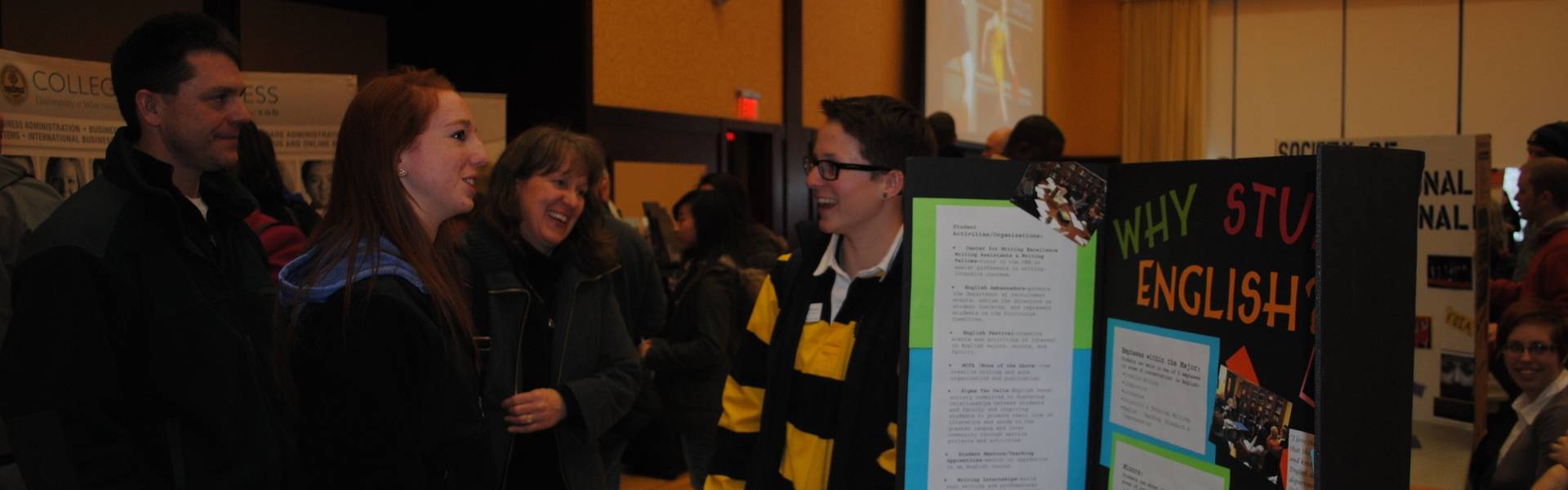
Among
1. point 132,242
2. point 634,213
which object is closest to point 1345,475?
point 132,242

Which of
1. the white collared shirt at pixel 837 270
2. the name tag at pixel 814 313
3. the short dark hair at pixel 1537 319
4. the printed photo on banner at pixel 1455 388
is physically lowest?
the printed photo on banner at pixel 1455 388

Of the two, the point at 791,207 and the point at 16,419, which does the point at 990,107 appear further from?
the point at 16,419

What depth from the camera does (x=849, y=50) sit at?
8.22 metres

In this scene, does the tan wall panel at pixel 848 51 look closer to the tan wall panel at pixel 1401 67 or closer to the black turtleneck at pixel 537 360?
the black turtleneck at pixel 537 360

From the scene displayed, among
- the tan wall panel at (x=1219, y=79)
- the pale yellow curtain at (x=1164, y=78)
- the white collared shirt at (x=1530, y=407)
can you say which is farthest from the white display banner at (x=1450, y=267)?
the tan wall panel at (x=1219, y=79)

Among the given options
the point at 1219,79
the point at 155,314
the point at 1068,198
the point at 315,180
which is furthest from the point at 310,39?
the point at 1219,79

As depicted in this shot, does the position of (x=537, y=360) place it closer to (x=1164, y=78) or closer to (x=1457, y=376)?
(x=1457, y=376)

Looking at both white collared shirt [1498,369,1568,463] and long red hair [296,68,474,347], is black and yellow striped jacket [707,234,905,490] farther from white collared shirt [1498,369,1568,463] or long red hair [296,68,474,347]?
white collared shirt [1498,369,1568,463]

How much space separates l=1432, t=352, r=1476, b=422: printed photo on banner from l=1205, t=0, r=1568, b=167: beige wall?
7.29 meters

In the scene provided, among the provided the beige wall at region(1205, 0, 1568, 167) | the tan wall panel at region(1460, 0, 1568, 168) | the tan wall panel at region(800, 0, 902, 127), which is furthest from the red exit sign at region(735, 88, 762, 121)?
the tan wall panel at region(1460, 0, 1568, 168)

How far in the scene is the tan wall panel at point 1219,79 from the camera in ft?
38.9

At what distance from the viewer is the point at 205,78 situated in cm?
187

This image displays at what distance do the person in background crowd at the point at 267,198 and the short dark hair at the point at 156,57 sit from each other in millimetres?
738

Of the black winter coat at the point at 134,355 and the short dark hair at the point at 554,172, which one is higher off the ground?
the short dark hair at the point at 554,172
